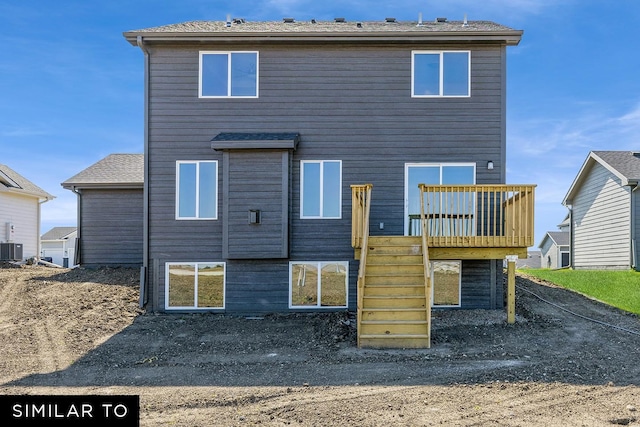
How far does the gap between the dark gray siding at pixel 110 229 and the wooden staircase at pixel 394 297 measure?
9005mm

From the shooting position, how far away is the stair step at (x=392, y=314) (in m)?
8.96

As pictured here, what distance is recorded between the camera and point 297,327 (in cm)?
1035

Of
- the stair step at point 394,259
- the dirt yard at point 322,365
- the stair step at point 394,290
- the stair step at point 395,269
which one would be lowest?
the dirt yard at point 322,365

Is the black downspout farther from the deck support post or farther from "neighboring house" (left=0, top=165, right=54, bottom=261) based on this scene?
"neighboring house" (left=0, top=165, right=54, bottom=261)

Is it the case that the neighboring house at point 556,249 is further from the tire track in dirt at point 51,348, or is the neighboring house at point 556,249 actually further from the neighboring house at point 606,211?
the tire track in dirt at point 51,348

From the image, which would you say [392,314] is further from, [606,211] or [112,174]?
[606,211]

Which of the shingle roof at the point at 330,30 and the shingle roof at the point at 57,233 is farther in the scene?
the shingle roof at the point at 57,233

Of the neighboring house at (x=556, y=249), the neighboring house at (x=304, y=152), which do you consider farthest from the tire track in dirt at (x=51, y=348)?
the neighboring house at (x=556, y=249)

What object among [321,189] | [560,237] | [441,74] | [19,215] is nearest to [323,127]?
[321,189]

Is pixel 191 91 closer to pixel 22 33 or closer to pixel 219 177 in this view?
pixel 219 177

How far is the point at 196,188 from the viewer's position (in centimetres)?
1190

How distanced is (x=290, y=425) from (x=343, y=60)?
8.75m

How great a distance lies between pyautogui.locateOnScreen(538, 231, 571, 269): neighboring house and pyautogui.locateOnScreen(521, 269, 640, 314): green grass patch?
13818 mm

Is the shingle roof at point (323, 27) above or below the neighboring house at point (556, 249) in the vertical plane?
above
